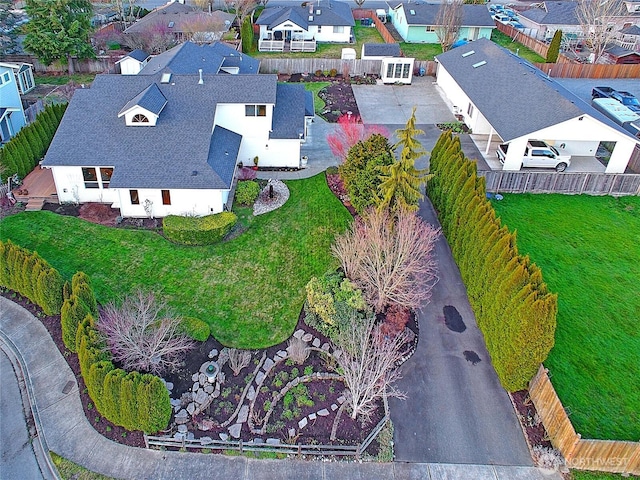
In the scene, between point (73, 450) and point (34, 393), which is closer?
point (73, 450)

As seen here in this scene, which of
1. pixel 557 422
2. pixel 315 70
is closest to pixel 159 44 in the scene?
pixel 315 70

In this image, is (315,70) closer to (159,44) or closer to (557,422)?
(159,44)

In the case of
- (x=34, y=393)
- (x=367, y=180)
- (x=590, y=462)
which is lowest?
(x=34, y=393)

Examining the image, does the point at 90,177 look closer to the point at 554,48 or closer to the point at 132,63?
the point at 132,63

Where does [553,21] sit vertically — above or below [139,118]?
above

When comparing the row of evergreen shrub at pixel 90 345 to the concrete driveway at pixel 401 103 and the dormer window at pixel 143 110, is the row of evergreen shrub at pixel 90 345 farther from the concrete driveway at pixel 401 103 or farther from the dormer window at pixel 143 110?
the concrete driveway at pixel 401 103

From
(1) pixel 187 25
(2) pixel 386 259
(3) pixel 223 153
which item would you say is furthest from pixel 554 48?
(2) pixel 386 259

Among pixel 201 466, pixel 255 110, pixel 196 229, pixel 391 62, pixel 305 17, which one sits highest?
pixel 305 17
